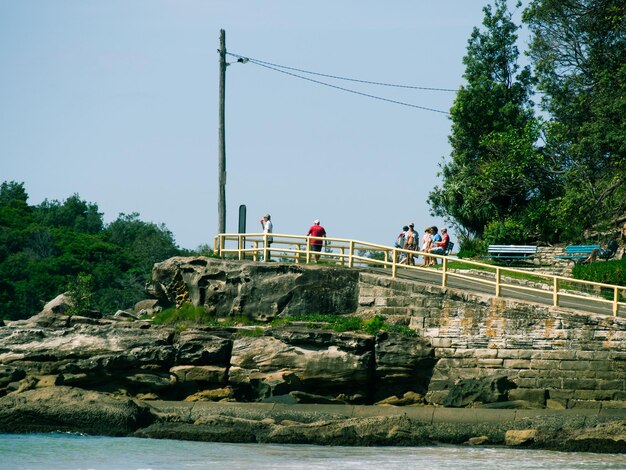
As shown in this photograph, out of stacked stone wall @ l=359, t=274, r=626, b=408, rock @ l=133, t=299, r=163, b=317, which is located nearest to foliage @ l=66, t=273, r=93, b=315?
rock @ l=133, t=299, r=163, b=317

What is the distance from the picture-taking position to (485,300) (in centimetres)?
2869

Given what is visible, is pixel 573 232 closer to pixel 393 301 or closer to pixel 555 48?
pixel 555 48

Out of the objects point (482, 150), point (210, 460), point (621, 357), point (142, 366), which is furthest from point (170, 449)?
point (482, 150)

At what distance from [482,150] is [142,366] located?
18.4 metres

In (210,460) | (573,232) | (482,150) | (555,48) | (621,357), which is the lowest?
(210,460)

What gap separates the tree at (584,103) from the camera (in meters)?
37.4

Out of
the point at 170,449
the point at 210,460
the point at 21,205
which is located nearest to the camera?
the point at 210,460

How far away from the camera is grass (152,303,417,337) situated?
2967 centimetres

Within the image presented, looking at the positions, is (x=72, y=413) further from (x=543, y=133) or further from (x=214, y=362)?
(x=543, y=133)

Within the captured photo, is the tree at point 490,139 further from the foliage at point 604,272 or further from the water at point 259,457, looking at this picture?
the water at point 259,457

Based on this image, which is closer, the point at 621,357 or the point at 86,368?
the point at 621,357

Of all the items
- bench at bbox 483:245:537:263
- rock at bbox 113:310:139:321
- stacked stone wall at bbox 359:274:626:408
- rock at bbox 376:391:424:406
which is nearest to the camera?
stacked stone wall at bbox 359:274:626:408

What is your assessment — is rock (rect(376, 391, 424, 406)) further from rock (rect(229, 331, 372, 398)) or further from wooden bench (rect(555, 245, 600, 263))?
wooden bench (rect(555, 245, 600, 263))

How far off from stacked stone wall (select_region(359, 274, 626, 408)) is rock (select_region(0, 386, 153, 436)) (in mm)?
7120
